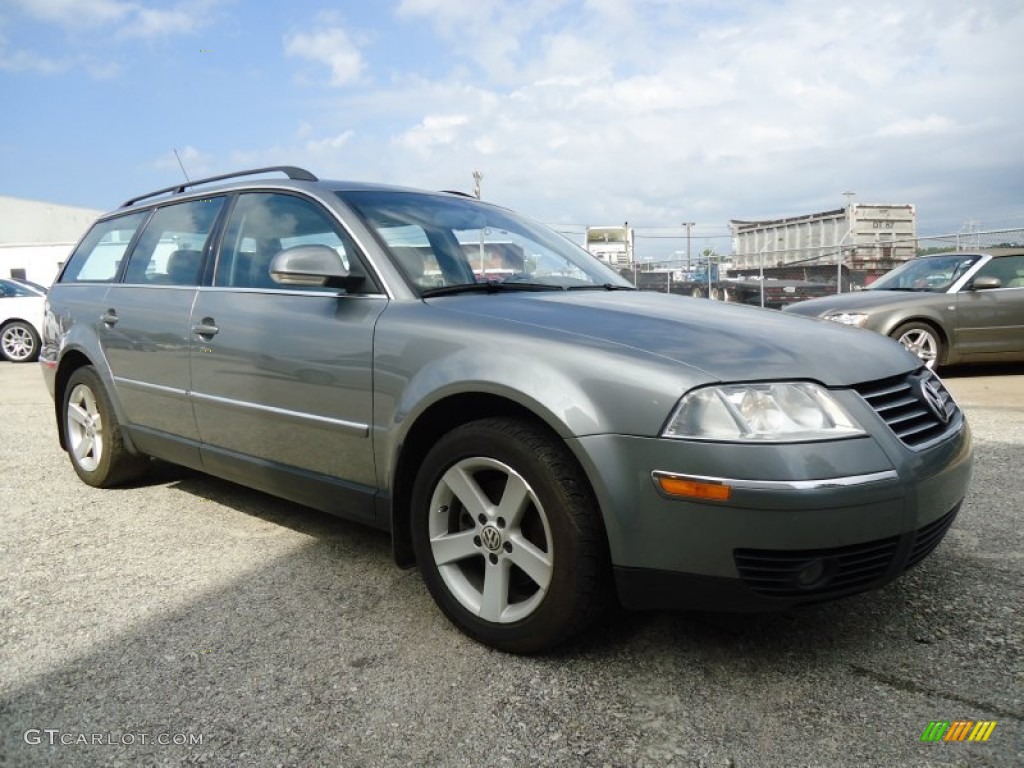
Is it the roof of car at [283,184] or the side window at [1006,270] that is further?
the side window at [1006,270]

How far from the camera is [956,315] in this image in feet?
26.5

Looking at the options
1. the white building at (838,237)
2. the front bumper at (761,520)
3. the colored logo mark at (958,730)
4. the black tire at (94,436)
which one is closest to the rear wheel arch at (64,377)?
the black tire at (94,436)

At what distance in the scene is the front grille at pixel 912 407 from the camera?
7.13ft

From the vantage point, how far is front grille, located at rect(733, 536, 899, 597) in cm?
199

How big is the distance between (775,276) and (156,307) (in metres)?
14.8

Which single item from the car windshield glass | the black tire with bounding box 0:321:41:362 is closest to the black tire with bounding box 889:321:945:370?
the car windshield glass

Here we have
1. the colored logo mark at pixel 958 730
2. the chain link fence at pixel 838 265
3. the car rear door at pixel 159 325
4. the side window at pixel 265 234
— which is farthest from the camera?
the chain link fence at pixel 838 265

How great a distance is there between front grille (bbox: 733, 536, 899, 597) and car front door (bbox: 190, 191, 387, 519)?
Answer: 1.33 metres

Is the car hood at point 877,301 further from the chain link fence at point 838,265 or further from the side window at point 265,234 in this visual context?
the side window at point 265,234

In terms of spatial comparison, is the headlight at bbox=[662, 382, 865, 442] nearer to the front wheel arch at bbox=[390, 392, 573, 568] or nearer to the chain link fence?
the front wheel arch at bbox=[390, 392, 573, 568]

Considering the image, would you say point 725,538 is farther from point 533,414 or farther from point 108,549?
point 108,549

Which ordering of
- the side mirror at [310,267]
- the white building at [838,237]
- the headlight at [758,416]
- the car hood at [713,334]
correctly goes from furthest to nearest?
the white building at [838,237], the side mirror at [310,267], the car hood at [713,334], the headlight at [758,416]

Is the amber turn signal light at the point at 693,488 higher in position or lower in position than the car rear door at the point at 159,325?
lower

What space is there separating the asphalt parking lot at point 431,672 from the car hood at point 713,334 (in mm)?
839
